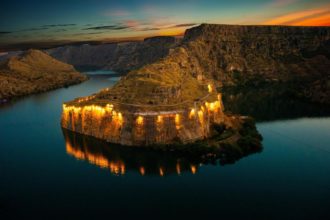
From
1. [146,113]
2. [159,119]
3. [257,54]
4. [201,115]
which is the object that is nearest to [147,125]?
[146,113]

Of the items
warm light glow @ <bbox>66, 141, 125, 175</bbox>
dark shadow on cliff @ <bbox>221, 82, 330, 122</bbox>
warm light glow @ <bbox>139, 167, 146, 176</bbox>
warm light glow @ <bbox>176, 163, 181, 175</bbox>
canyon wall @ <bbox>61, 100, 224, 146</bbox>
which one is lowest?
dark shadow on cliff @ <bbox>221, 82, 330, 122</bbox>

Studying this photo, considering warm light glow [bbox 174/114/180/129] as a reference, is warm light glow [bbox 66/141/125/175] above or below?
below

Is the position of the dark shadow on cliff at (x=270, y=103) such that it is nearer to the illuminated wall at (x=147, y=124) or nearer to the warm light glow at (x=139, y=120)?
the illuminated wall at (x=147, y=124)

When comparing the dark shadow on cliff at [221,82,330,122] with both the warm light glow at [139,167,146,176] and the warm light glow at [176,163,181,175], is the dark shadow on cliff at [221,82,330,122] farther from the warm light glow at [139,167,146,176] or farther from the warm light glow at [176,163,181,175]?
the warm light glow at [139,167,146,176]

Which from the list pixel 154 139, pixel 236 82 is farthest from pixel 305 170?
pixel 236 82

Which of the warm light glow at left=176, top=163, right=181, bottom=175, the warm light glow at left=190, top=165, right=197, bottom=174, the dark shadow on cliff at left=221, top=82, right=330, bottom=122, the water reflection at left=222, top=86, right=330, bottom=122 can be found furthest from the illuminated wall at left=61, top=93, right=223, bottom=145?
the water reflection at left=222, top=86, right=330, bottom=122

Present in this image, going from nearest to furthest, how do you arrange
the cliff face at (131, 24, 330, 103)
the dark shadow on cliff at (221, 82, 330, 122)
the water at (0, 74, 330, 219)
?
the water at (0, 74, 330, 219) → the dark shadow on cliff at (221, 82, 330, 122) → the cliff face at (131, 24, 330, 103)

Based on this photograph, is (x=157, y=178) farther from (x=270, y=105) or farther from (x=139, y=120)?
(x=270, y=105)
